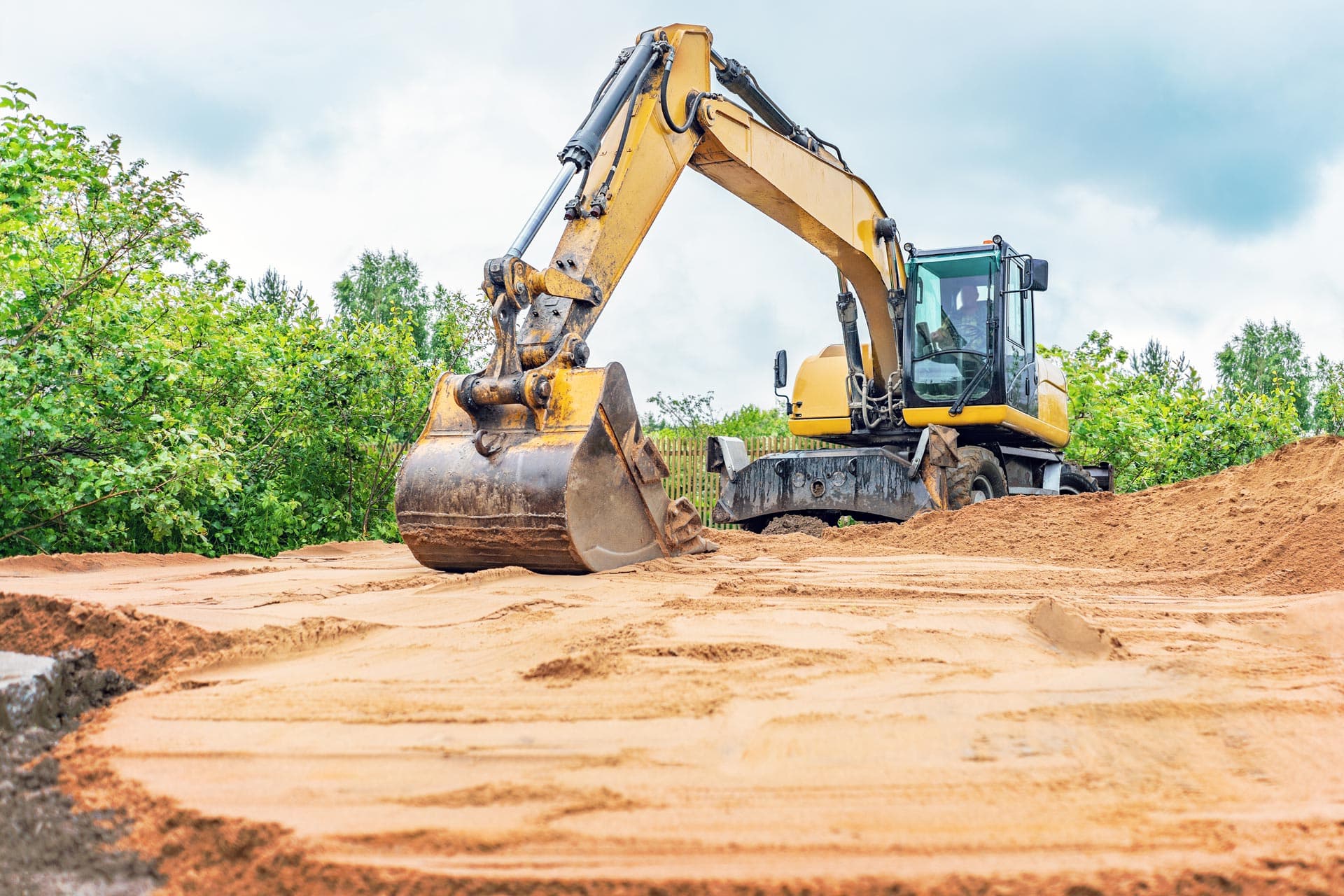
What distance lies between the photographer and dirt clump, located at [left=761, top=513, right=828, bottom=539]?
9945mm

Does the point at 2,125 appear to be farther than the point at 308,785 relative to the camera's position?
Yes

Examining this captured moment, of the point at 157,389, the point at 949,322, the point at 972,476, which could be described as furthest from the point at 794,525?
the point at 157,389

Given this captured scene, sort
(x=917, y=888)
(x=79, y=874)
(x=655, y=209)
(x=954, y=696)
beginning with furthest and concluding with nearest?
(x=655, y=209)
(x=954, y=696)
(x=79, y=874)
(x=917, y=888)

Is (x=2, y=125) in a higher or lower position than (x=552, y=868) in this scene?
higher

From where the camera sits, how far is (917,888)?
157 centimetres

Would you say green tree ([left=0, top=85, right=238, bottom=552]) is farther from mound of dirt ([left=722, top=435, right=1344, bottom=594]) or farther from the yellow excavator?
mound of dirt ([left=722, top=435, right=1344, bottom=594])

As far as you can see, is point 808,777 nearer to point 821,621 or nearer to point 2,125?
point 821,621

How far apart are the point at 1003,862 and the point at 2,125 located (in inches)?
311

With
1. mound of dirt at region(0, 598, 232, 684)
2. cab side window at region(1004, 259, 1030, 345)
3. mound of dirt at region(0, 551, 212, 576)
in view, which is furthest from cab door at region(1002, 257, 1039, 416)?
mound of dirt at region(0, 598, 232, 684)

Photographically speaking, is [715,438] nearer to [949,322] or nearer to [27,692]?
[949,322]

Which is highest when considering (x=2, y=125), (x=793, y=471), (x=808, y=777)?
(x=2, y=125)

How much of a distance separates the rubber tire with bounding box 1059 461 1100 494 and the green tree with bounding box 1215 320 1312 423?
33.1 metres

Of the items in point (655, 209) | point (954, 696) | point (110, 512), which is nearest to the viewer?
point (954, 696)

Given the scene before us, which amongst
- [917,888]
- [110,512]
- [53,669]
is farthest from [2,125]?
[917,888]
